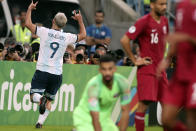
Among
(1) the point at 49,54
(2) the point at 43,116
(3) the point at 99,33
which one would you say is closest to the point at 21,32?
(3) the point at 99,33

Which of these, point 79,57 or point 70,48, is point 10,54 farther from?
point 70,48

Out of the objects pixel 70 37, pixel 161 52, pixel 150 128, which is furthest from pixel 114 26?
pixel 161 52

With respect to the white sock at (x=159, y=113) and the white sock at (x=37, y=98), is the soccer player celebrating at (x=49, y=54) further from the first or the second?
the white sock at (x=159, y=113)

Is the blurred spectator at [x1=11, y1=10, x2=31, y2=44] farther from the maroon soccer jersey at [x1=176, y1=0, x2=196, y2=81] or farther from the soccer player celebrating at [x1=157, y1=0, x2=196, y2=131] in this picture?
the maroon soccer jersey at [x1=176, y1=0, x2=196, y2=81]

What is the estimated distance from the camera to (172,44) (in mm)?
9359

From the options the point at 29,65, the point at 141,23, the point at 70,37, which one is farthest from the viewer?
the point at 29,65

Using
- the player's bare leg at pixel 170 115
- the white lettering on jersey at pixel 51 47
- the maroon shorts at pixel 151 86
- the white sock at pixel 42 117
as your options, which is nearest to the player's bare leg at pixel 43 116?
the white sock at pixel 42 117

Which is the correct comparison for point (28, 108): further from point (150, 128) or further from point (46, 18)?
point (46, 18)

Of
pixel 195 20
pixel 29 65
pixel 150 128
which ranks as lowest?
pixel 150 128

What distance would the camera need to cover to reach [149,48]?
1195 cm

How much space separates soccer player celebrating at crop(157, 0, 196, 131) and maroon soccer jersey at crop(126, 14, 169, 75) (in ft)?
8.43

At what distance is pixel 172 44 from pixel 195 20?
0.50 meters

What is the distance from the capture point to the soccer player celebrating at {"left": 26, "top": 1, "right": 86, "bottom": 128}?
1442cm

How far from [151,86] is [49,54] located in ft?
10.9
